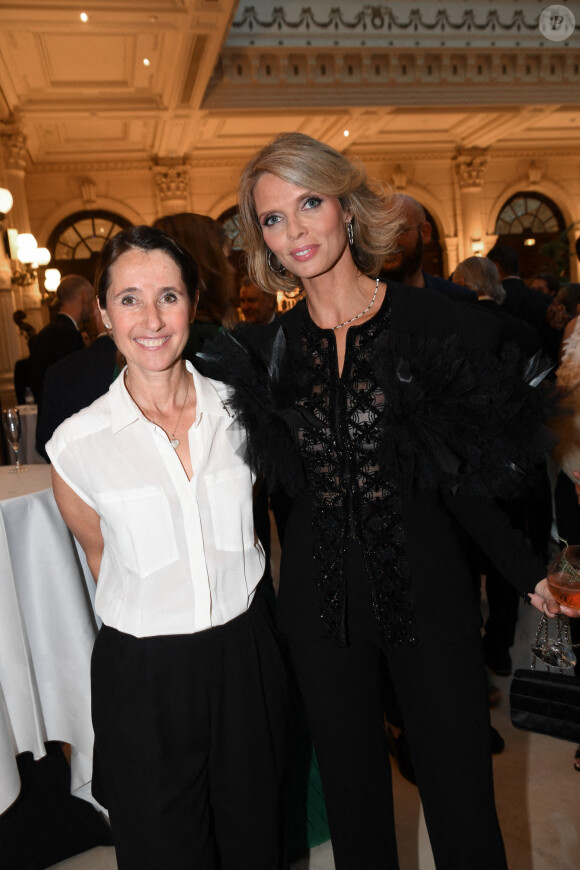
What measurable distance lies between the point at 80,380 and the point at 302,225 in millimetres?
1099

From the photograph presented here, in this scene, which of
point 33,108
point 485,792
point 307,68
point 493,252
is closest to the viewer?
point 485,792

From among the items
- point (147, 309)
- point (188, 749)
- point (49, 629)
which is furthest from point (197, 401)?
point (49, 629)

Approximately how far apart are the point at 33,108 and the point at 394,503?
32.5ft

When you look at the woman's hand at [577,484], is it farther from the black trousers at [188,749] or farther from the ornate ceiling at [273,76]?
the ornate ceiling at [273,76]

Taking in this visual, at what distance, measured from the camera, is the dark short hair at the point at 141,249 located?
4.78 ft

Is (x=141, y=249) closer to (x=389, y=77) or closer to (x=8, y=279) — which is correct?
(x=8, y=279)

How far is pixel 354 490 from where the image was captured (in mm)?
1433

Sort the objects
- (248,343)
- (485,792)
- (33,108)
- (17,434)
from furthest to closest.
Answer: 1. (33,108)
2. (17,434)
3. (248,343)
4. (485,792)

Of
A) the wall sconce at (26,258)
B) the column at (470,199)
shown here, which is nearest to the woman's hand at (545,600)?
the wall sconce at (26,258)

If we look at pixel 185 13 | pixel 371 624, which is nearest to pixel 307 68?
pixel 185 13

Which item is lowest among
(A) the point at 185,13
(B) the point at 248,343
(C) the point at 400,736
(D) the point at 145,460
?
(C) the point at 400,736

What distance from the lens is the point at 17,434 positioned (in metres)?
2.88

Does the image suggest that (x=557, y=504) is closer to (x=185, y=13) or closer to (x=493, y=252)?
(x=493, y=252)

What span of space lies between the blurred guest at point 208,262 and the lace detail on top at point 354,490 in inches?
27.8
